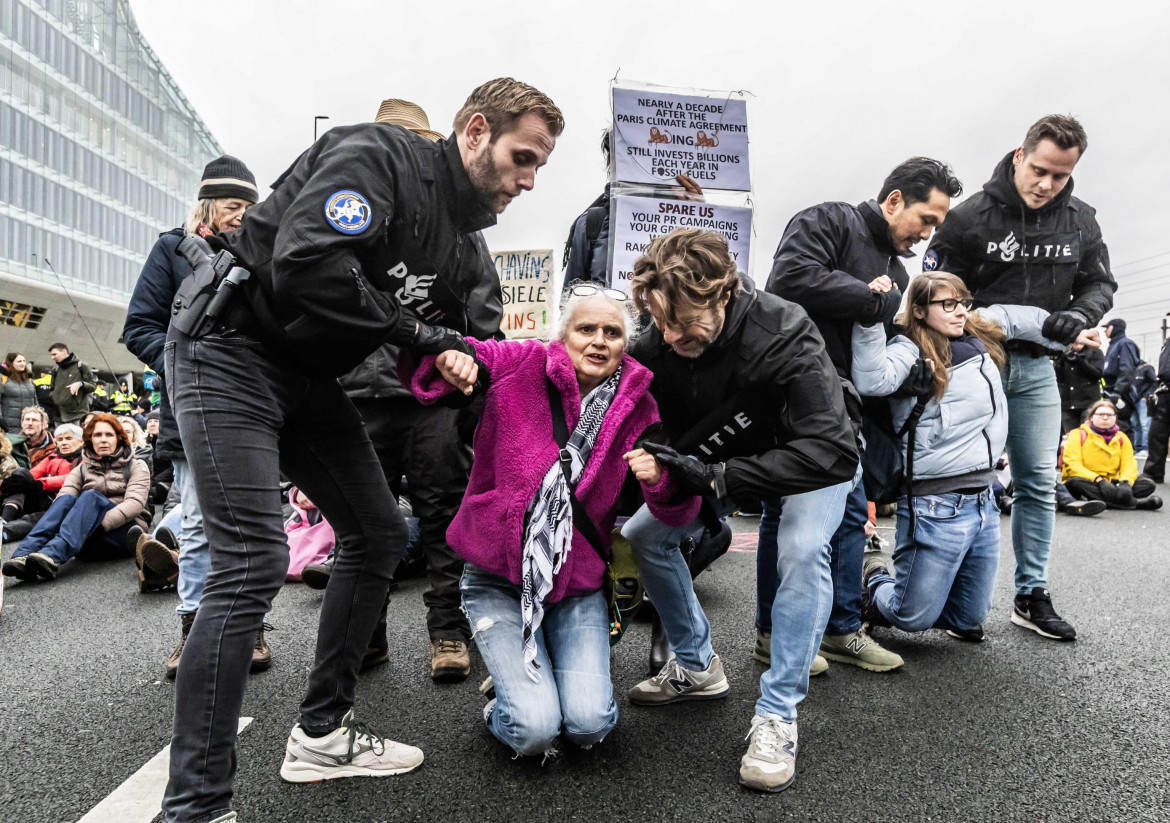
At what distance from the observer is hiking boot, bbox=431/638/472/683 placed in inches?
108

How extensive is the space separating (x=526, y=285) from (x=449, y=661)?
3.98m

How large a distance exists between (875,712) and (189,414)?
2.21 meters

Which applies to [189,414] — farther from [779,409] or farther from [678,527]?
[779,409]

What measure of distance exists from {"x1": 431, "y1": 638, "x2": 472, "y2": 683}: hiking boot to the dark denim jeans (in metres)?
0.68

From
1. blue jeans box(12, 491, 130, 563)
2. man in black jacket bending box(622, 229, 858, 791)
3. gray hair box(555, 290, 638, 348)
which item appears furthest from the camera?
blue jeans box(12, 491, 130, 563)

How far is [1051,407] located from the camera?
10.7ft

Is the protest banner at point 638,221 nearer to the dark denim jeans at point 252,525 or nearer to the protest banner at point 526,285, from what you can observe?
the protest banner at point 526,285

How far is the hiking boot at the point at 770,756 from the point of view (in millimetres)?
1965

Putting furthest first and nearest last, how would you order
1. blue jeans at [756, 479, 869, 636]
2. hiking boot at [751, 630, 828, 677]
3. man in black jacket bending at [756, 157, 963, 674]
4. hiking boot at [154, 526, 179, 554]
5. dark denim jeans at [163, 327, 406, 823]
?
hiking boot at [154, 526, 179, 554] → hiking boot at [751, 630, 828, 677] → blue jeans at [756, 479, 869, 636] → man in black jacket bending at [756, 157, 963, 674] → dark denim jeans at [163, 327, 406, 823]

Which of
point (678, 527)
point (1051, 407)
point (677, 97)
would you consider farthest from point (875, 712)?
point (677, 97)

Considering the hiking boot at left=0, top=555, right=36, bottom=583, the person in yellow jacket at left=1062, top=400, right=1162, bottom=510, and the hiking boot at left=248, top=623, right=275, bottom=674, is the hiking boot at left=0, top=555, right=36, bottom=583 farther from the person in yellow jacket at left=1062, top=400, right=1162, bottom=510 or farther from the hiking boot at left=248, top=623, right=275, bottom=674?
the person in yellow jacket at left=1062, top=400, right=1162, bottom=510

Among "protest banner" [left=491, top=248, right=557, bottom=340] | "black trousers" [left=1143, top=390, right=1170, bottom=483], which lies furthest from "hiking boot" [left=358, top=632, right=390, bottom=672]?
"black trousers" [left=1143, top=390, right=1170, bottom=483]

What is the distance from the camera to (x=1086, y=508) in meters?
7.06

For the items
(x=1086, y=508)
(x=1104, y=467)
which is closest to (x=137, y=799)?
(x=1086, y=508)
